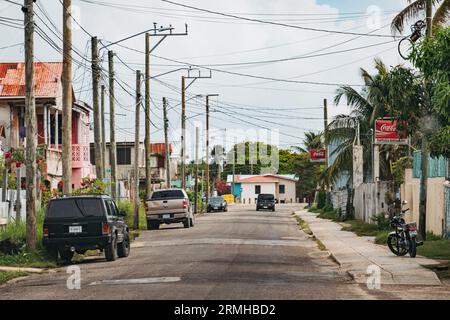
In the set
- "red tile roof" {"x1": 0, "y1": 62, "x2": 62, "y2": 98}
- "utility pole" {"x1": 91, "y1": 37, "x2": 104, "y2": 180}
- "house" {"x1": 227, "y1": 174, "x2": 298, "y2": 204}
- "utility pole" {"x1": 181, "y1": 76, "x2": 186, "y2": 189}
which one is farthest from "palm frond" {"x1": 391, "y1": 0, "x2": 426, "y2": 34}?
"house" {"x1": 227, "y1": 174, "x2": 298, "y2": 204}

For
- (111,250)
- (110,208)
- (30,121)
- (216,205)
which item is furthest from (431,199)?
(216,205)

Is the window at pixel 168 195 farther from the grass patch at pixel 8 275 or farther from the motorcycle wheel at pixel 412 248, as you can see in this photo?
the grass patch at pixel 8 275

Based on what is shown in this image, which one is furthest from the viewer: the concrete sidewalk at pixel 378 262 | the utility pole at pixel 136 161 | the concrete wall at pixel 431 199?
the utility pole at pixel 136 161

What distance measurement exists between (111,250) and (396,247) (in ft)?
24.5

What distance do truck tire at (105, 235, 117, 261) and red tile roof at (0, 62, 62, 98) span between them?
22069mm

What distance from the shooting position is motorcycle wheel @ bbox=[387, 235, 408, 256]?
24156 mm

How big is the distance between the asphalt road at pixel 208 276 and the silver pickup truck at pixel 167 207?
12.3 metres

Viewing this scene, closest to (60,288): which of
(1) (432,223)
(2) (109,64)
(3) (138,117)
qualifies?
(1) (432,223)

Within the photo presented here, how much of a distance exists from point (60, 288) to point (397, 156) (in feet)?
119

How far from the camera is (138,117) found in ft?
150

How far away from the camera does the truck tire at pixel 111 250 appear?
81.0 feet

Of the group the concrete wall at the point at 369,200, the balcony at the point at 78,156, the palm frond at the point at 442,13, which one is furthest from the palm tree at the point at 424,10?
the balcony at the point at 78,156

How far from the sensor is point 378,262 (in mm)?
22812
